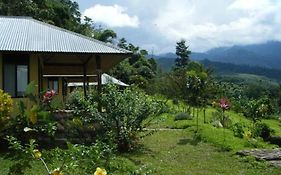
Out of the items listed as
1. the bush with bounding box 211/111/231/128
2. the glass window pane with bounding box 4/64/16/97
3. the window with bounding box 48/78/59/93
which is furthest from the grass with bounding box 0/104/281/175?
the window with bounding box 48/78/59/93

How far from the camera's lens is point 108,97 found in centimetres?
1142

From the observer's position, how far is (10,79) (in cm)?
1343

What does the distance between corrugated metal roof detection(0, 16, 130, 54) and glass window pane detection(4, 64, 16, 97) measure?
2.75 ft

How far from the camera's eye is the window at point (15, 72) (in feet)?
43.8

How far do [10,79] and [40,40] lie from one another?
5.19 feet

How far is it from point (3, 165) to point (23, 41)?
19.0 ft

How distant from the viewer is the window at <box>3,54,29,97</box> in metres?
13.4

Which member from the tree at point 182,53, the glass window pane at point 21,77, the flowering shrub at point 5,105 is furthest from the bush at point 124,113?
the tree at point 182,53

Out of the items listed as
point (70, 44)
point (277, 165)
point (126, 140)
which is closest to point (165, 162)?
point (126, 140)

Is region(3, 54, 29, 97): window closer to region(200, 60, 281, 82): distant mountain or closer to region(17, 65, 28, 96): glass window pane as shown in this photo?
region(17, 65, 28, 96): glass window pane

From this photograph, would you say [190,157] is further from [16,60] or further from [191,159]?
[16,60]

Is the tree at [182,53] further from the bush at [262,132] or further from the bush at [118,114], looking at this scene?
the bush at [118,114]

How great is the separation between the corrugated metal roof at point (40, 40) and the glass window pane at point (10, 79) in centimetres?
84

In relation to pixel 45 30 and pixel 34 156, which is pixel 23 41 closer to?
pixel 45 30
